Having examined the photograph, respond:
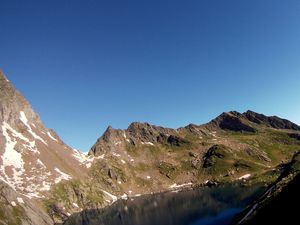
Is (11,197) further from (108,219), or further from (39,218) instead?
(108,219)

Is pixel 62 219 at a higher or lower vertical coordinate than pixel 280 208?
higher

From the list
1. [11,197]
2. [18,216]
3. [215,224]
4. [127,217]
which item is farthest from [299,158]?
[11,197]

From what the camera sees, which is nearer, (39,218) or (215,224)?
(215,224)

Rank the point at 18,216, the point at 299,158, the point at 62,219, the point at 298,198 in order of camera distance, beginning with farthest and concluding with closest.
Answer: the point at 62,219 → the point at 18,216 → the point at 299,158 → the point at 298,198

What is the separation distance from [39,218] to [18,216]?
24.6 m

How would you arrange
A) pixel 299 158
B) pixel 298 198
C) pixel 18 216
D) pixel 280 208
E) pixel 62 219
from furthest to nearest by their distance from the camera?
pixel 62 219 → pixel 18 216 → pixel 299 158 → pixel 280 208 → pixel 298 198

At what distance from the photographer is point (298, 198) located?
35031 mm

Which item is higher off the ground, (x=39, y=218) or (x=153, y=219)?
(x=39, y=218)

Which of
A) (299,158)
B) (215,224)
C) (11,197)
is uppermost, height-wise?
(11,197)

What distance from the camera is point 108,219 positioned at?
174500mm

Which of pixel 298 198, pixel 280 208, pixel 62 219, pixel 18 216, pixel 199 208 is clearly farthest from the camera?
pixel 62 219

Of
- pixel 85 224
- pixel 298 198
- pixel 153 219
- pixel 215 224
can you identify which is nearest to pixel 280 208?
pixel 298 198

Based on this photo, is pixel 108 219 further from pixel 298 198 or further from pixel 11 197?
pixel 298 198

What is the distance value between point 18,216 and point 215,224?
91.0m
